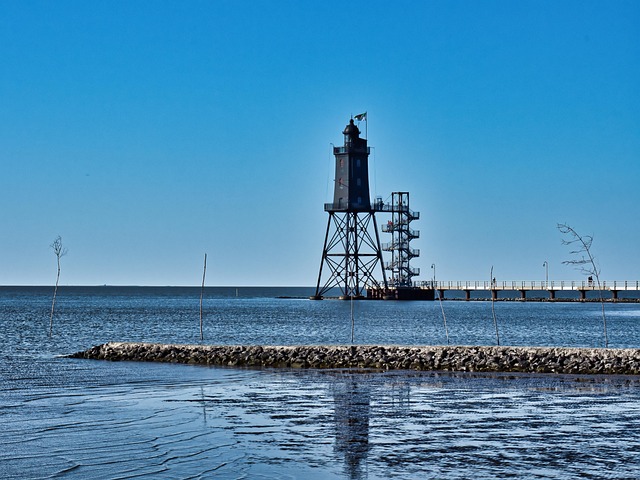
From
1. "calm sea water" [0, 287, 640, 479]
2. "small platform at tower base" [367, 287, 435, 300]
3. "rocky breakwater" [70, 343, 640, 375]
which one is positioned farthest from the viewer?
"small platform at tower base" [367, 287, 435, 300]

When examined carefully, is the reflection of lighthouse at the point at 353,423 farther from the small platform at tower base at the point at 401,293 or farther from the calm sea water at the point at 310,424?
the small platform at tower base at the point at 401,293

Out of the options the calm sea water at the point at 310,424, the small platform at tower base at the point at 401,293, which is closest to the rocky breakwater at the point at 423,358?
the calm sea water at the point at 310,424

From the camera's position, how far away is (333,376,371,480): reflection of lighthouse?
1382 cm

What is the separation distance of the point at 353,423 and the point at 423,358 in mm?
13010

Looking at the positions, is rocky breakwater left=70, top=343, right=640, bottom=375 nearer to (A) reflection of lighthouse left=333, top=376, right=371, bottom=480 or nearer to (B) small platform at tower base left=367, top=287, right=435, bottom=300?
(A) reflection of lighthouse left=333, top=376, right=371, bottom=480

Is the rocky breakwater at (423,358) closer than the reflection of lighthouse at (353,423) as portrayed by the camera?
No

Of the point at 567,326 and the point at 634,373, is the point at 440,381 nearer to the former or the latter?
Answer: the point at 634,373

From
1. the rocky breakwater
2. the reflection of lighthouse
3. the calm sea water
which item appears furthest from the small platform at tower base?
the reflection of lighthouse

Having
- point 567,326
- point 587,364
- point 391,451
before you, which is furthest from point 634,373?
point 567,326

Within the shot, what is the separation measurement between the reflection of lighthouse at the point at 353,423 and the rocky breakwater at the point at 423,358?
16.9ft

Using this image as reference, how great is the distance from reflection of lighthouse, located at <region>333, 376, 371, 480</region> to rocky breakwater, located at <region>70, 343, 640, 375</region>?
203 inches

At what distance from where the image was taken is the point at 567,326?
70250 mm

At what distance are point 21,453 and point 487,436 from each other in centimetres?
762

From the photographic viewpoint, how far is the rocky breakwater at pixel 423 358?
28453mm
